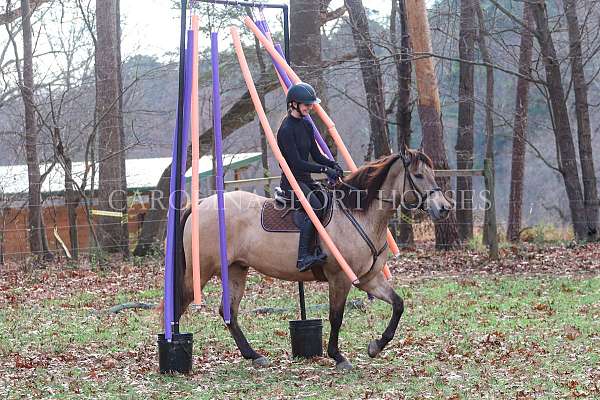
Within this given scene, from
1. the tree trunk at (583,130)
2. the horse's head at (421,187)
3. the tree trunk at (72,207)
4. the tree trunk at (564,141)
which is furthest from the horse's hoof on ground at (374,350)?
the tree trunk at (72,207)

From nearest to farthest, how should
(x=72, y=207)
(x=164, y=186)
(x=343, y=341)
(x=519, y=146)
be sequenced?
(x=343, y=341) < (x=72, y=207) < (x=164, y=186) < (x=519, y=146)

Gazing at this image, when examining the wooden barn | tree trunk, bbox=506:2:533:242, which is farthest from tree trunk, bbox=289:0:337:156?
the wooden barn

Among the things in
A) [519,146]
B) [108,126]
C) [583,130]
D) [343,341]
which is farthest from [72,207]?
[519,146]

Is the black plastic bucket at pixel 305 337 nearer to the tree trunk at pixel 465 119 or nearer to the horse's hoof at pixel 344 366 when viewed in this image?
the horse's hoof at pixel 344 366

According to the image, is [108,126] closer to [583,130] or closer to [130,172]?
[583,130]

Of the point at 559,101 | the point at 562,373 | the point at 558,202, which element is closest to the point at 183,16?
the point at 562,373

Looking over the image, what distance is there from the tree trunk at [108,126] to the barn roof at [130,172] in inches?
125

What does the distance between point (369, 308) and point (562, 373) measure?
4801 mm

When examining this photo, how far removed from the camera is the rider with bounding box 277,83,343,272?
29.2 feet

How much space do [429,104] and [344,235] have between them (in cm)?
1122

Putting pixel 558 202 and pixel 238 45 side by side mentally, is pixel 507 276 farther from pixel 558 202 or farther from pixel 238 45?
pixel 558 202

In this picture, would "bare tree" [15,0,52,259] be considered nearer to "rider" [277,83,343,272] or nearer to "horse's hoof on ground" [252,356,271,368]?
"horse's hoof on ground" [252,356,271,368]

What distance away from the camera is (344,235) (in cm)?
901

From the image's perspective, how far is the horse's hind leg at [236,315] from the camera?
926 centimetres
